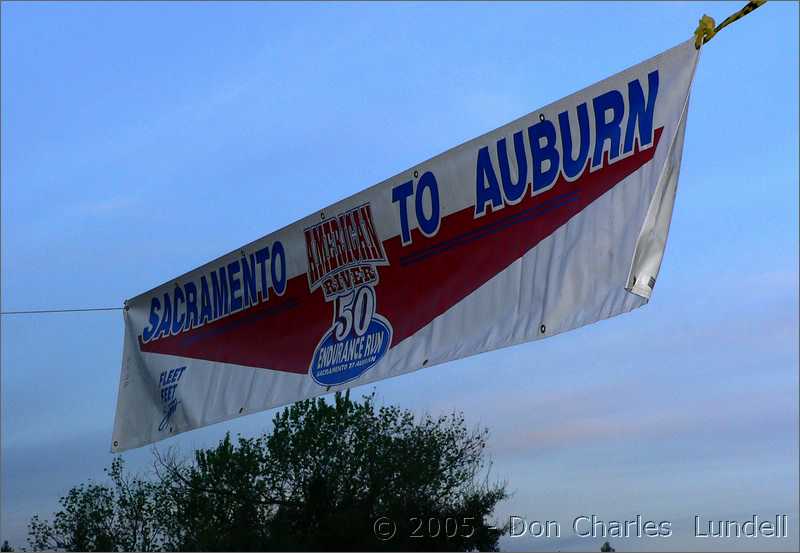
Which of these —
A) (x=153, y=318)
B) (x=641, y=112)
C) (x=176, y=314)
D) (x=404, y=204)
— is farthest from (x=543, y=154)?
(x=153, y=318)

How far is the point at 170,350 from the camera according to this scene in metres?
9.02

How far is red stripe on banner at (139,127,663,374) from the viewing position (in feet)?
19.9

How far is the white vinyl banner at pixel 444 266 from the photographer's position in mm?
5699

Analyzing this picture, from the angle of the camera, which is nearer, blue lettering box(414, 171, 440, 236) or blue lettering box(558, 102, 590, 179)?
blue lettering box(558, 102, 590, 179)

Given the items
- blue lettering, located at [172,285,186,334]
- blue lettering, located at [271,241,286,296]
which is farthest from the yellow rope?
blue lettering, located at [172,285,186,334]

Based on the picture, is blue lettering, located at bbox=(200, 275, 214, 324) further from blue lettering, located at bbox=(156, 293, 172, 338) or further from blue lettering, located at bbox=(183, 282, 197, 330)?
blue lettering, located at bbox=(156, 293, 172, 338)

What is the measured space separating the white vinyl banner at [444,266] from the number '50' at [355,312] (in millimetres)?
13

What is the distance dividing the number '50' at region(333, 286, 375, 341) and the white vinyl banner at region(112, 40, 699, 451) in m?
0.01

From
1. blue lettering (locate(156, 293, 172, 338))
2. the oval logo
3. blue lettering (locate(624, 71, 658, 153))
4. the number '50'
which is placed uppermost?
blue lettering (locate(624, 71, 658, 153))

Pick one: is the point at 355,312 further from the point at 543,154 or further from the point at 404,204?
the point at 543,154

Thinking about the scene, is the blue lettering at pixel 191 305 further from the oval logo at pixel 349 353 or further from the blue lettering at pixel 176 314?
the oval logo at pixel 349 353

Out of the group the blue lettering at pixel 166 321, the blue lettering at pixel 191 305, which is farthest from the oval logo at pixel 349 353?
the blue lettering at pixel 166 321

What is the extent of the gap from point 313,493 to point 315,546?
3.26 m

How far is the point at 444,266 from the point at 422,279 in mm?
219
